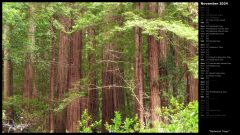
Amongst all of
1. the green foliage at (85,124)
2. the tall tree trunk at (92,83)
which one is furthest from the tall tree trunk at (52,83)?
the green foliage at (85,124)

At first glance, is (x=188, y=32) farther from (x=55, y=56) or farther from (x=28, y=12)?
(x=55, y=56)

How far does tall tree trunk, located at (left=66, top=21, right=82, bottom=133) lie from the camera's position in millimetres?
14227

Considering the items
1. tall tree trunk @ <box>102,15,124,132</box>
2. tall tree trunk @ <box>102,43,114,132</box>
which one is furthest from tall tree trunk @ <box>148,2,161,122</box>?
tall tree trunk @ <box>102,43,114,132</box>

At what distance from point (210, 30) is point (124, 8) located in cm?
441

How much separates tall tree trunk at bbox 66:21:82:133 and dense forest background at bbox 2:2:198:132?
36 mm

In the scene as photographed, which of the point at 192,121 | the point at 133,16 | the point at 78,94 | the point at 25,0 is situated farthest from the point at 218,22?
the point at 78,94

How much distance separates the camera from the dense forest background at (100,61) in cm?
1055

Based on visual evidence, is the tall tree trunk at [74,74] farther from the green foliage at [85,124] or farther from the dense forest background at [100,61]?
the green foliage at [85,124]

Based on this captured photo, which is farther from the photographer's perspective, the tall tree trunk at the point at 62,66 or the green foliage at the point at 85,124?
the tall tree trunk at the point at 62,66

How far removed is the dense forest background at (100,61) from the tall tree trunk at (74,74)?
4cm

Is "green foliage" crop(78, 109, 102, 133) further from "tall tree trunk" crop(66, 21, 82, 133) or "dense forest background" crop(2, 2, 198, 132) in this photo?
"tall tree trunk" crop(66, 21, 82, 133)

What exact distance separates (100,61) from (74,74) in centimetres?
205

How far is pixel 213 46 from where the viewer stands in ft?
24.5

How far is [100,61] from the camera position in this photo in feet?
42.8
